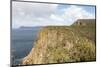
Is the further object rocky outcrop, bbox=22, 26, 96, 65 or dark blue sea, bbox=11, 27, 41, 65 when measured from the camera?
rocky outcrop, bbox=22, 26, 96, 65

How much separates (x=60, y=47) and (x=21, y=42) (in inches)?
21.8

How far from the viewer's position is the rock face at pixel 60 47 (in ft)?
9.64

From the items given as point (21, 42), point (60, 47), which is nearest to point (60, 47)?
point (60, 47)

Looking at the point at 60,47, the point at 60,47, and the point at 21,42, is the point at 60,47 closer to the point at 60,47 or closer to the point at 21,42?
the point at 60,47

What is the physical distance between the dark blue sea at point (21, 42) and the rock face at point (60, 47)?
0.06 m

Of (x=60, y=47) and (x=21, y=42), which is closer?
(x=21, y=42)

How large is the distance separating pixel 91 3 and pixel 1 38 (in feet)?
4.58

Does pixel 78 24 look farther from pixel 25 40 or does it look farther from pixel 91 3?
pixel 25 40

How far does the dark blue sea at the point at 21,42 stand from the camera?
9.28ft

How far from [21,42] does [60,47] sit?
553mm

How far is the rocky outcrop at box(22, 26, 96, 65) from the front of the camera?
2.94m

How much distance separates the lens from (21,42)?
2.85m

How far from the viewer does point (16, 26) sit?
284 cm

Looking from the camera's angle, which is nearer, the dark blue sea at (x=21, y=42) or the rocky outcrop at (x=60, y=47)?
the dark blue sea at (x=21, y=42)
